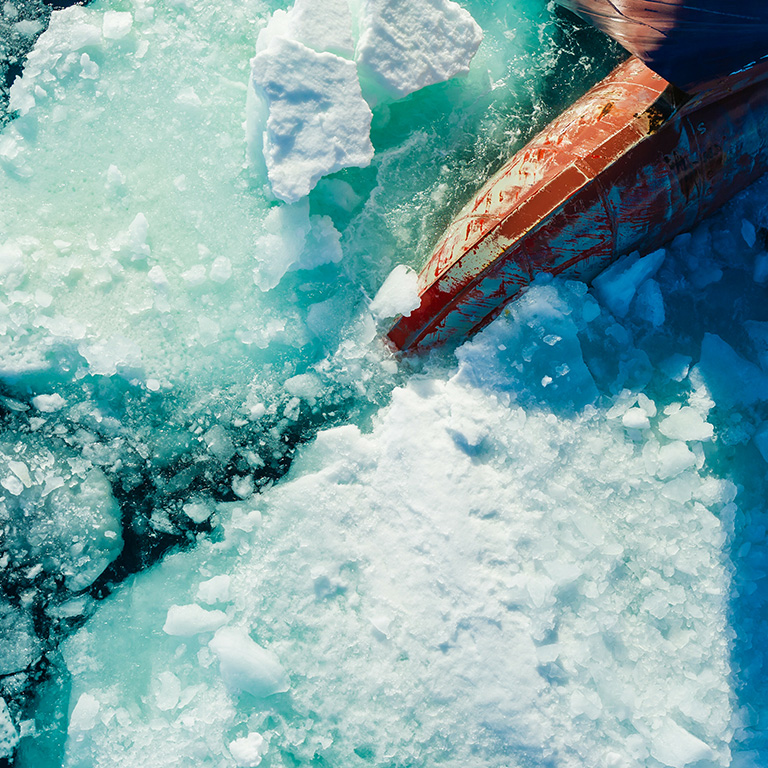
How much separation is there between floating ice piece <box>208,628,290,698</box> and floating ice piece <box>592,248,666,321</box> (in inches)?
61.4

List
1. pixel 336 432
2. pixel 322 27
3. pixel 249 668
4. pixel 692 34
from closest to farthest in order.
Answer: pixel 692 34 → pixel 249 668 → pixel 322 27 → pixel 336 432

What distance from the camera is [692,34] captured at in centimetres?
162

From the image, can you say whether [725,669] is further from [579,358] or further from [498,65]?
[498,65]

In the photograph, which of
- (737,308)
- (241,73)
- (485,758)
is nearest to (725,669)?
(485,758)

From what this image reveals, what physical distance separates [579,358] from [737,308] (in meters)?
0.64

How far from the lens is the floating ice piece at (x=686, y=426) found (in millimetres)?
1834

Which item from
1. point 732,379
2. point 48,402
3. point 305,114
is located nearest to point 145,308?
point 48,402

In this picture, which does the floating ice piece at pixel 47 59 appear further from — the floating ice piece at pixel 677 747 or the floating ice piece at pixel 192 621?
the floating ice piece at pixel 677 747

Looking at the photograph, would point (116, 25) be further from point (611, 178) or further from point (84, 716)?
point (84, 716)

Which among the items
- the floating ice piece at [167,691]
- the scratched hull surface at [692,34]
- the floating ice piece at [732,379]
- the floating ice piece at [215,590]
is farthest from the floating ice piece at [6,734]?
the scratched hull surface at [692,34]

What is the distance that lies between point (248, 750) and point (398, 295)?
1.45m

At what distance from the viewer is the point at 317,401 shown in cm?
207

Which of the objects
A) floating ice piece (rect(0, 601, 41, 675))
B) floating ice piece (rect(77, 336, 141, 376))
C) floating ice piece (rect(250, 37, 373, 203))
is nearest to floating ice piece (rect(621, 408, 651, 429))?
floating ice piece (rect(250, 37, 373, 203))

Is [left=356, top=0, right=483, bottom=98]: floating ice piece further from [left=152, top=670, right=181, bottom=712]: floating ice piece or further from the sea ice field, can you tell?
[left=152, top=670, right=181, bottom=712]: floating ice piece
